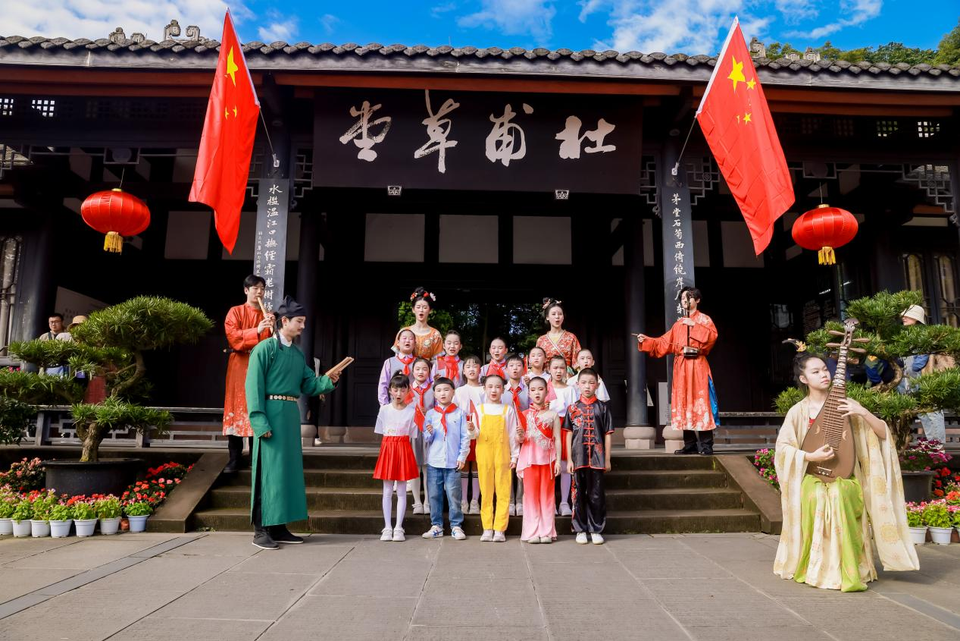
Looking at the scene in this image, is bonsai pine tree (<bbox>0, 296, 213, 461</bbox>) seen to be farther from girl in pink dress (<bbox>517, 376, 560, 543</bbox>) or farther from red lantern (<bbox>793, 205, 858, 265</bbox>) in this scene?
red lantern (<bbox>793, 205, 858, 265</bbox>)

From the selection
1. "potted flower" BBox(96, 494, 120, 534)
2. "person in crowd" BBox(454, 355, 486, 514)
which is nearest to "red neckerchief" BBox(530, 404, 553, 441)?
"person in crowd" BBox(454, 355, 486, 514)

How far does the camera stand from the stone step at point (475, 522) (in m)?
5.25

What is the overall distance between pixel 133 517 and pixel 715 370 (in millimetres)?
8977

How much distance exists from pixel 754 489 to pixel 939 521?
142 cm

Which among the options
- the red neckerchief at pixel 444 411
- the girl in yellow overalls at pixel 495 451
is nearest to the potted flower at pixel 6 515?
the red neckerchief at pixel 444 411

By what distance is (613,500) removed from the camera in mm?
5637

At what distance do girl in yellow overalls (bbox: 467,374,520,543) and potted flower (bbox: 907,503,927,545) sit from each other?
3363 mm

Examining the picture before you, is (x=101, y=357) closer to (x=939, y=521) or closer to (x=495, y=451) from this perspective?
(x=495, y=451)

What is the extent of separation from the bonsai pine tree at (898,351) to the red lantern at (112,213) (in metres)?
6.92

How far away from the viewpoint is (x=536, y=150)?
7.09 meters

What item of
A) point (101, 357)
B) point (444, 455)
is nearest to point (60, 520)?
point (101, 357)

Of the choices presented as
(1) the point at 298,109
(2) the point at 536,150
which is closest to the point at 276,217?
(1) the point at 298,109

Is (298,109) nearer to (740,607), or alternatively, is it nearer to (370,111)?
(370,111)

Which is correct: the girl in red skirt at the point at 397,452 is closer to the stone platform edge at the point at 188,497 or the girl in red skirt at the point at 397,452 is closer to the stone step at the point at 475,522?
the stone step at the point at 475,522
